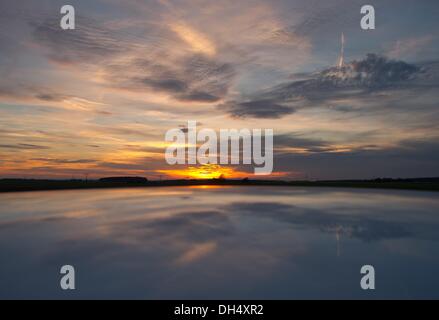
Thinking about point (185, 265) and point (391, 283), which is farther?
point (185, 265)

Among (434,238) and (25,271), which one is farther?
(434,238)

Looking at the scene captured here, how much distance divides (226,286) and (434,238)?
10.9 m

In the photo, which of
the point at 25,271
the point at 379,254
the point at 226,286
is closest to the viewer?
the point at 226,286

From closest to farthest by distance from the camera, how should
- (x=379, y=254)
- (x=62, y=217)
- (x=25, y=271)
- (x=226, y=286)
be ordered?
(x=226, y=286) → (x=25, y=271) → (x=379, y=254) → (x=62, y=217)

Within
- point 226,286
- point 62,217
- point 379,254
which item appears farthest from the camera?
point 62,217
